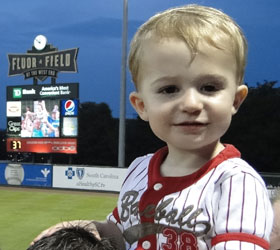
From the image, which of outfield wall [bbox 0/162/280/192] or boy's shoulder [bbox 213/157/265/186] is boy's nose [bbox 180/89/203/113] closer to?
boy's shoulder [bbox 213/157/265/186]

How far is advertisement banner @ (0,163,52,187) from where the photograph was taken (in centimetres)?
1925

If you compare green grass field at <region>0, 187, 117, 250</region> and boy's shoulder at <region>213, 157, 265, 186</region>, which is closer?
boy's shoulder at <region>213, 157, 265, 186</region>

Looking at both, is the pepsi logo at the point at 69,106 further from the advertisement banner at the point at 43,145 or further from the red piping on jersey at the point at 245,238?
the red piping on jersey at the point at 245,238

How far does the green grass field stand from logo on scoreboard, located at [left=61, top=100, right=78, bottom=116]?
511cm

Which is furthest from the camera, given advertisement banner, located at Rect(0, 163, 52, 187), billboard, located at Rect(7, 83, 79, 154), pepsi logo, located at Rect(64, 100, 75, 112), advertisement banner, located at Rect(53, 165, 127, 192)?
billboard, located at Rect(7, 83, 79, 154)

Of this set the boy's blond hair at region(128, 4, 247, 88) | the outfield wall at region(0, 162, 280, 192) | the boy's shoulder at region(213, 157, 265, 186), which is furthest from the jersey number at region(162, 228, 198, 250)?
the outfield wall at region(0, 162, 280, 192)

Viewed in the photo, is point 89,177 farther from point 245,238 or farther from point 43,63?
point 245,238

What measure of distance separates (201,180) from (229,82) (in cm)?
27

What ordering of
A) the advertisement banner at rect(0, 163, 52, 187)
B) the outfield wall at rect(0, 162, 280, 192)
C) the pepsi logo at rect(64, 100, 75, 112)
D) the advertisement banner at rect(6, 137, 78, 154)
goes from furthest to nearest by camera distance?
1. the advertisement banner at rect(6, 137, 78, 154)
2. the pepsi logo at rect(64, 100, 75, 112)
3. the advertisement banner at rect(0, 163, 52, 187)
4. the outfield wall at rect(0, 162, 280, 192)

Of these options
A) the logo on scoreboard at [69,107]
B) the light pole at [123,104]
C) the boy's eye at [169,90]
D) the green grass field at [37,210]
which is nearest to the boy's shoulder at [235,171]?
the boy's eye at [169,90]

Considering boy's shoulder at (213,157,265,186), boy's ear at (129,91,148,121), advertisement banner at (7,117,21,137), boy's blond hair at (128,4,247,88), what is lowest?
advertisement banner at (7,117,21,137)

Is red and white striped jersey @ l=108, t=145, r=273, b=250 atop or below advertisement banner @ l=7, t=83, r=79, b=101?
below

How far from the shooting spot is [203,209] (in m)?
1.19

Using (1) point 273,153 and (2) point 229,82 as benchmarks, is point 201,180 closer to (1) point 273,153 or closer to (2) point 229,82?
(2) point 229,82
